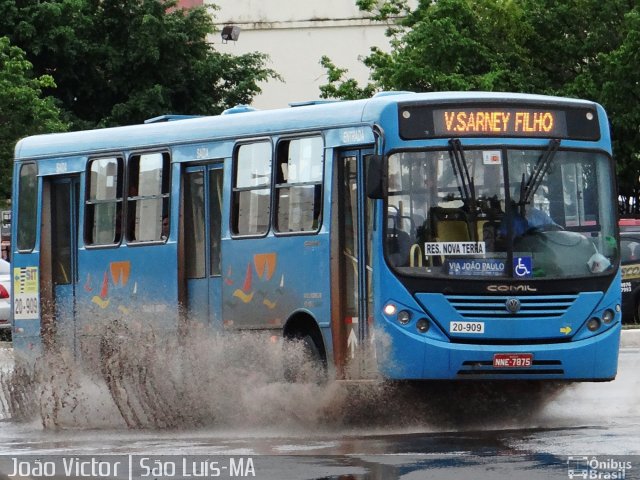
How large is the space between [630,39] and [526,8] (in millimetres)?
4721

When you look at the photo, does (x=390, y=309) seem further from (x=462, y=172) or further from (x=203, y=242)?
(x=203, y=242)

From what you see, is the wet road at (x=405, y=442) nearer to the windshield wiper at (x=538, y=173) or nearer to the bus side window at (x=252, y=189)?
the windshield wiper at (x=538, y=173)

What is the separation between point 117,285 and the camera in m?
17.5

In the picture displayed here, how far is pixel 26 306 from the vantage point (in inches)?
761

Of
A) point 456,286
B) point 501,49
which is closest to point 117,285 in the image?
point 456,286

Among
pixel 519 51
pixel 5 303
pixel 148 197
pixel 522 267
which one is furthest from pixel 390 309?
pixel 519 51

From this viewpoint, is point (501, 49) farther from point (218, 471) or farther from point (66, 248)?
point (218, 471)

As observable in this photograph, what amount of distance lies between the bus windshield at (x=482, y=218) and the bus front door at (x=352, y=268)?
1.23 feet

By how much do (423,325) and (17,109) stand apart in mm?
26084

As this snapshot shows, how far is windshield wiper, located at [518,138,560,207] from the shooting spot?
545 inches

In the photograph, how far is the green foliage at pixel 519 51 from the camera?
38500mm

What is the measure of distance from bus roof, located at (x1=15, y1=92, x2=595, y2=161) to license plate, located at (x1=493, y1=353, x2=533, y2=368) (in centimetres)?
209

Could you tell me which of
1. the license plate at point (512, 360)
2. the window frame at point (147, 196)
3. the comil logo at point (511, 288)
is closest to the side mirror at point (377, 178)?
the comil logo at point (511, 288)

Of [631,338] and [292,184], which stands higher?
[292,184]
